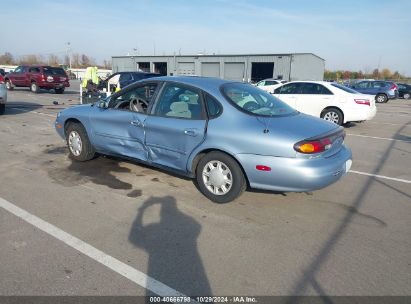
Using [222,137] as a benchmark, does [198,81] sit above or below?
above

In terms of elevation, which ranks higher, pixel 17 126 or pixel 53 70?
pixel 53 70

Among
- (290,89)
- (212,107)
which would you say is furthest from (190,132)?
(290,89)

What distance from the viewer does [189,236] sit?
3.60m

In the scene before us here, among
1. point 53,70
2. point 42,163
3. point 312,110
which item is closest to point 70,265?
point 42,163

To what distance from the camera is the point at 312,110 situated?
1135 cm

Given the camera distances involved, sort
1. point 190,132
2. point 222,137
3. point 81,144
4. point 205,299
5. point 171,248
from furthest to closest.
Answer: point 81,144, point 190,132, point 222,137, point 171,248, point 205,299

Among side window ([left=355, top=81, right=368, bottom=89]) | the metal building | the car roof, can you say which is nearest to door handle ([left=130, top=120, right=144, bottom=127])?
the car roof

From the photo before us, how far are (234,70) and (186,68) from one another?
654 centimetres

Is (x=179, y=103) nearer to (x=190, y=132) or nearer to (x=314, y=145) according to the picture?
(x=190, y=132)

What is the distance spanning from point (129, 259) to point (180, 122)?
2053 mm

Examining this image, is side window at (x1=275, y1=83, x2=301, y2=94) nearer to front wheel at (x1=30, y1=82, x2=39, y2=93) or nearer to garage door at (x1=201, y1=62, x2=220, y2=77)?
front wheel at (x1=30, y1=82, x2=39, y2=93)

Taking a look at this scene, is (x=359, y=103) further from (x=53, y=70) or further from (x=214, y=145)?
(x=53, y=70)

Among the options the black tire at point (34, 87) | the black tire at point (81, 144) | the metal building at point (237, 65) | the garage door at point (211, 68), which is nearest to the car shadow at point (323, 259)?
the black tire at point (81, 144)

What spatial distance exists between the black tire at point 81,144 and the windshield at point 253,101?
2745 mm
